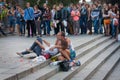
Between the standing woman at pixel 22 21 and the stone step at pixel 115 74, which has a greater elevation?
the standing woman at pixel 22 21

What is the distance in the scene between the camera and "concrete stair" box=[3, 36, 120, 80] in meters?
10.4

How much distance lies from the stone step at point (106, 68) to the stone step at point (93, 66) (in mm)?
155

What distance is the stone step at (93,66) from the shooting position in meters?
11.9

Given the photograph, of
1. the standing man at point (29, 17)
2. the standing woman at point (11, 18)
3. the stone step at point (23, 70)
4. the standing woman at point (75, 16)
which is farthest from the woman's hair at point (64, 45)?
the standing woman at point (11, 18)

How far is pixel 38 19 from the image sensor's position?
23.4 metres

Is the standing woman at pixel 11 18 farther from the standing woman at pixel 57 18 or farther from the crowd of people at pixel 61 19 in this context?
the standing woman at pixel 57 18

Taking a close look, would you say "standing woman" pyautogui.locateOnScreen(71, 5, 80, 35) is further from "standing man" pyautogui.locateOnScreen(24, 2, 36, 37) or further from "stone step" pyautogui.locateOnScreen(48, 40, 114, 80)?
"stone step" pyautogui.locateOnScreen(48, 40, 114, 80)

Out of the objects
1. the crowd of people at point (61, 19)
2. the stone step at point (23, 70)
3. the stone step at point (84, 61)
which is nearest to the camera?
Answer: the stone step at point (23, 70)

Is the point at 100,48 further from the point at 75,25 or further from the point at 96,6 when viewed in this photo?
the point at 96,6

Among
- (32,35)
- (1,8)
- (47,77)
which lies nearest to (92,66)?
(47,77)

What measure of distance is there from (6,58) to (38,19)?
10684 millimetres

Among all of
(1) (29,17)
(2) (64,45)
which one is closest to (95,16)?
(1) (29,17)

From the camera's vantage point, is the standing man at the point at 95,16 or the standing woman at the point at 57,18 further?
the standing man at the point at 95,16

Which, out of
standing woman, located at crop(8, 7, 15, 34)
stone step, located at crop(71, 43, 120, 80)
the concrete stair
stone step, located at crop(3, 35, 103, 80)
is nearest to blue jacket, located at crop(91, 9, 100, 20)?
the concrete stair
